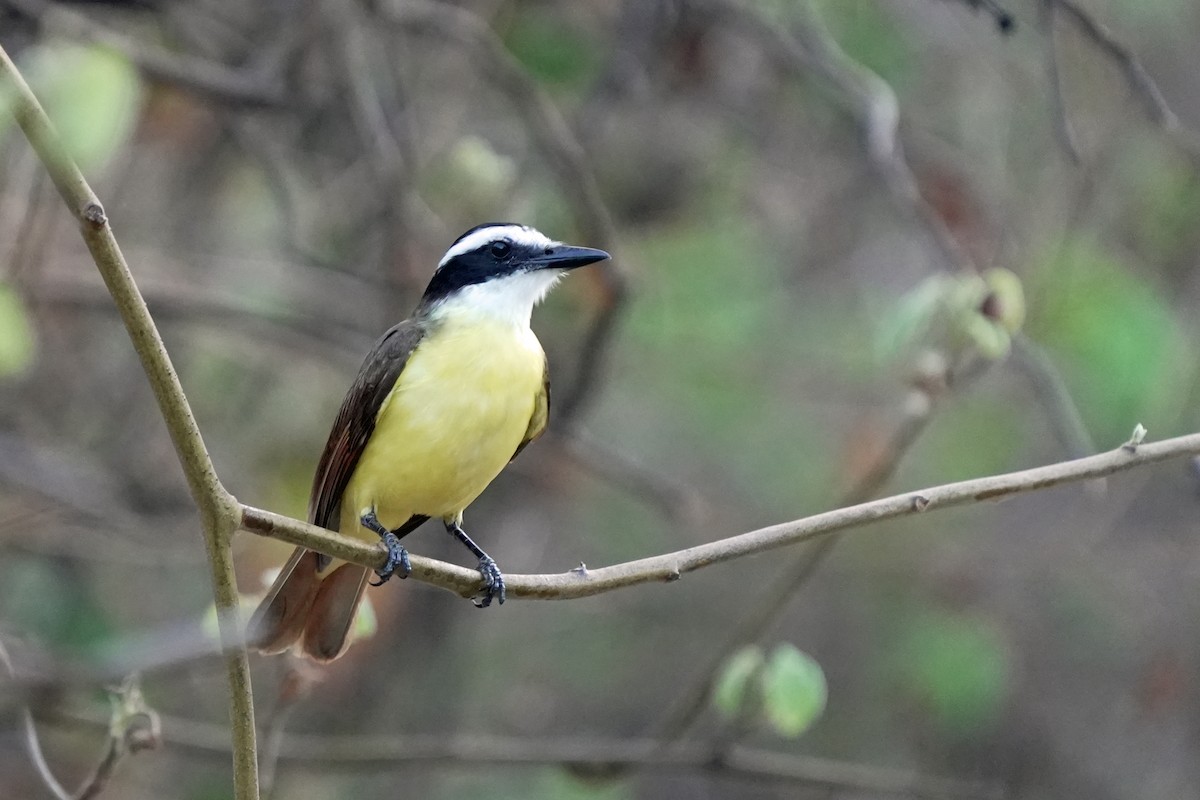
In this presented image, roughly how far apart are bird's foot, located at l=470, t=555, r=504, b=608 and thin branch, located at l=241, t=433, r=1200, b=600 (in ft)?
0.69

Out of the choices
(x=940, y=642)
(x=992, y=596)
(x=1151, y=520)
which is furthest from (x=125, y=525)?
(x=1151, y=520)

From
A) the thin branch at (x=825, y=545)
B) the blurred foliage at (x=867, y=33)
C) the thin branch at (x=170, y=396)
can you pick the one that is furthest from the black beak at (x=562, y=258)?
the blurred foliage at (x=867, y=33)

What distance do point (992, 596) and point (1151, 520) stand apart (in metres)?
0.76

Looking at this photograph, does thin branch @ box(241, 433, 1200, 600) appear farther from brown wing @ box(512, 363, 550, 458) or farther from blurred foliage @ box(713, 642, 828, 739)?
brown wing @ box(512, 363, 550, 458)

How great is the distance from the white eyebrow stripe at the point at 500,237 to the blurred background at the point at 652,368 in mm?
500

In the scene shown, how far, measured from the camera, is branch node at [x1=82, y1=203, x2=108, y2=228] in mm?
1874

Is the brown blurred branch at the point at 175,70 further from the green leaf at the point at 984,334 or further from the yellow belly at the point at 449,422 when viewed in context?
the green leaf at the point at 984,334

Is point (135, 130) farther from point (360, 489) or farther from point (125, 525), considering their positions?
point (360, 489)

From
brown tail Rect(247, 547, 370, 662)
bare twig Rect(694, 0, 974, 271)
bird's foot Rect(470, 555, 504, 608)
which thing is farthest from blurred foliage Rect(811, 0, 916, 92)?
brown tail Rect(247, 547, 370, 662)

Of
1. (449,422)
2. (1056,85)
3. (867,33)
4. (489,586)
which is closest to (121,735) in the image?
(489,586)

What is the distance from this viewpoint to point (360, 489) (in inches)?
137

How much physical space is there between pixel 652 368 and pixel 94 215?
517cm

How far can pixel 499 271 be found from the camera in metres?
3.68

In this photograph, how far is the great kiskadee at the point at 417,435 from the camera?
11.0ft
